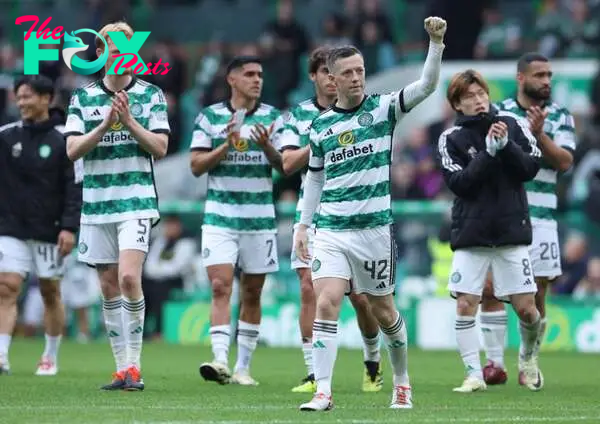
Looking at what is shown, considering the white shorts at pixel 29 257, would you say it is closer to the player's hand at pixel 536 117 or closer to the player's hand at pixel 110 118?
the player's hand at pixel 110 118

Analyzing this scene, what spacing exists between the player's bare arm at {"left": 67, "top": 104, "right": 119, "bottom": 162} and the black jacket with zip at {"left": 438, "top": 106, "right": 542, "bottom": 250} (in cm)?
268

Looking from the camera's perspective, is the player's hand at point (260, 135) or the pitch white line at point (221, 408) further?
the player's hand at point (260, 135)

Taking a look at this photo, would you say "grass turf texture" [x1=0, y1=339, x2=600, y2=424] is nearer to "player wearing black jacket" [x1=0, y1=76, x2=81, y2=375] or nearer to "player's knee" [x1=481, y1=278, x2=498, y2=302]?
"player wearing black jacket" [x1=0, y1=76, x2=81, y2=375]

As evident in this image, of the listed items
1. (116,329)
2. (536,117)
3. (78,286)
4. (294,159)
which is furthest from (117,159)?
(78,286)

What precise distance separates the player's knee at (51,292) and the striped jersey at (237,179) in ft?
6.05

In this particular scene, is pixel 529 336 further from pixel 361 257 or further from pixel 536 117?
pixel 361 257

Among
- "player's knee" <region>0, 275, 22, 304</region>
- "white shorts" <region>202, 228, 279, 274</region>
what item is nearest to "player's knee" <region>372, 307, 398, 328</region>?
"white shorts" <region>202, 228, 279, 274</region>

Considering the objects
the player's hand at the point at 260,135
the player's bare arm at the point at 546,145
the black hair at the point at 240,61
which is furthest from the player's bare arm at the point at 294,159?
the player's bare arm at the point at 546,145

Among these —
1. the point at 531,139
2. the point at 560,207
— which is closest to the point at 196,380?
the point at 531,139

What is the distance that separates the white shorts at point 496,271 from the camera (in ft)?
41.4

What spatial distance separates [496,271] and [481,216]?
470 mm

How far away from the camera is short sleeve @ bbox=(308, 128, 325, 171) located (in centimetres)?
1069

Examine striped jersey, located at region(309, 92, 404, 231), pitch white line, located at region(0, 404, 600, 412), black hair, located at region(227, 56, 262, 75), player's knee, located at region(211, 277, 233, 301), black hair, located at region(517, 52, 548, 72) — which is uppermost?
black hair, located at region(517, 52, 548, 72)

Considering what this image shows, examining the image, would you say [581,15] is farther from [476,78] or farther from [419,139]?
[476,78]
